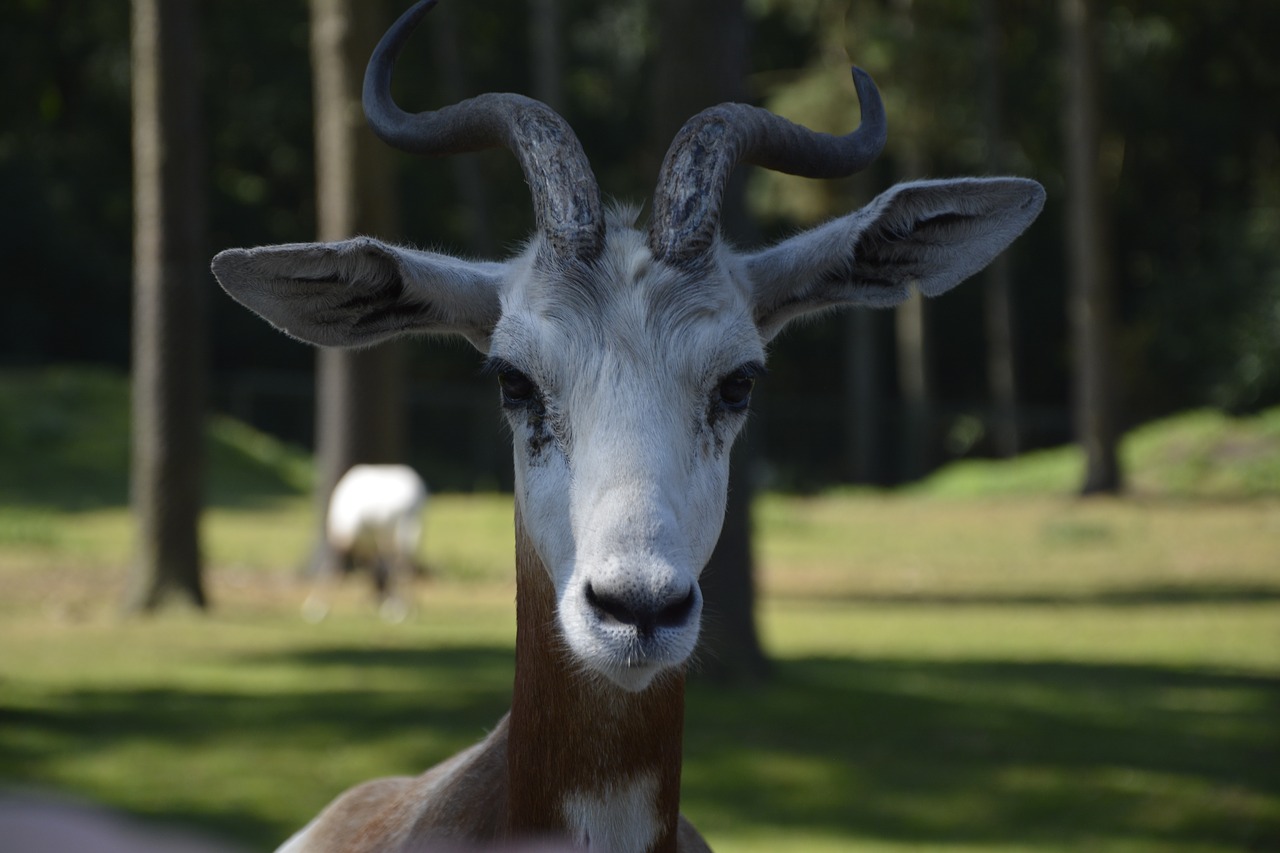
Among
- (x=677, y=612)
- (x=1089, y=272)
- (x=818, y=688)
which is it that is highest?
(x=1089, y=272)

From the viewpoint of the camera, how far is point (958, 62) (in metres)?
30.3

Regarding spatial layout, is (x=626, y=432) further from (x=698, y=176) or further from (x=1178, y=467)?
(x=1178, y=467)

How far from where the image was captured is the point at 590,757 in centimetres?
329

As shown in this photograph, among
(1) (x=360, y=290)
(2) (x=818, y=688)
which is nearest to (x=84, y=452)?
(2) (x=818, y=688)

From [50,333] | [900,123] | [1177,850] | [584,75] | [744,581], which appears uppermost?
[584,75]

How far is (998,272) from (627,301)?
1231 inches

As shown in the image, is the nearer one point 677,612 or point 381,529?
point 677,612

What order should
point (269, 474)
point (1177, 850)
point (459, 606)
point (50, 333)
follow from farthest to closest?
point (50, 333)
point (269, 474)
point (459, 606)
point (1177, 850)

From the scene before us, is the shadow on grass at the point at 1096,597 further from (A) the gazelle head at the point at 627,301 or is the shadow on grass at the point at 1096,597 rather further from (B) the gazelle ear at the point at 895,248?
(A) the gazelle head at the point at 627,301

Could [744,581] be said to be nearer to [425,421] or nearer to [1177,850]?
[1177,850]

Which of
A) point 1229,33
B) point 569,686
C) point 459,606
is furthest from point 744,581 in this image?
point 1229,33

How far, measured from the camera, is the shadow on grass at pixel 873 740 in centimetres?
753

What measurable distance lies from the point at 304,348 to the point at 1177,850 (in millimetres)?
35210

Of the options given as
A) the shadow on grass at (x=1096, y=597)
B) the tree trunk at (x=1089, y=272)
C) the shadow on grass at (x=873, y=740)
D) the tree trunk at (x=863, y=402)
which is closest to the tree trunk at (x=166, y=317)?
the shadow on grass at (x=873, y=740)
